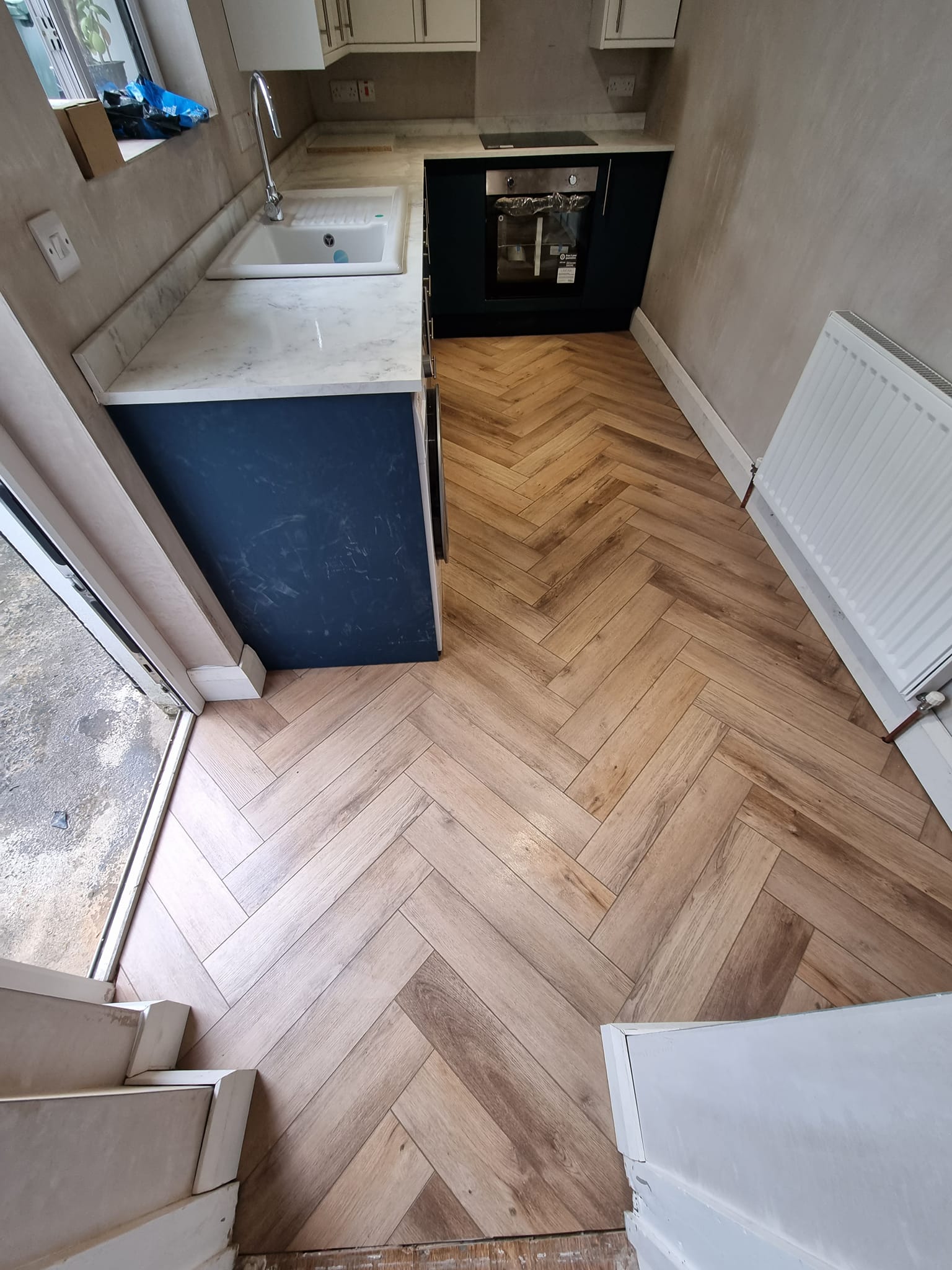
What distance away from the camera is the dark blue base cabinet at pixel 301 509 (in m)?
1.19

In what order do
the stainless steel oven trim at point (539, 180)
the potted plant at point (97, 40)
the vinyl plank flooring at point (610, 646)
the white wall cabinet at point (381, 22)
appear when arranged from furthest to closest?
the stainless steel oven trim at point (539, 180) → the white wall cabinet at point (381, 22) → the vinyl plank flooring at point (610, 646) → the potted plant at point (97, 40)

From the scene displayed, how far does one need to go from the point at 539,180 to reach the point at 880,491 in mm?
2335

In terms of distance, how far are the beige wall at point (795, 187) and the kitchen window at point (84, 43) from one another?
1.95 m

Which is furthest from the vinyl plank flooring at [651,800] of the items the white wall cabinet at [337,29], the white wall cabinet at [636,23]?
the white wall cabinet at [636,23]

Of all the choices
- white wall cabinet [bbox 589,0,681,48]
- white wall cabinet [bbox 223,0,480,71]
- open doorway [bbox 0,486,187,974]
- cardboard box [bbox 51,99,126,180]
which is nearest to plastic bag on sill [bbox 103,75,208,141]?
cardboard box [bbox 51,99,126,180]

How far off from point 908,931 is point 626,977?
646mm

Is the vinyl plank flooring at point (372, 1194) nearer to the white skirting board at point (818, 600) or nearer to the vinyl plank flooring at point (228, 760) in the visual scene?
the vinyl plank flooring at point (228, 760)

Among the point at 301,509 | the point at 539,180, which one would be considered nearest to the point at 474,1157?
the point at 301,509

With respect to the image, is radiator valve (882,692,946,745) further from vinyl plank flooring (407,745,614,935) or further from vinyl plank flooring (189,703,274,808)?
vinyl plank flooring (189,703,274,808)

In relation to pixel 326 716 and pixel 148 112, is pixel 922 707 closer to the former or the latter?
pixel 326 716

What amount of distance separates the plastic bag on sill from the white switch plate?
0.53 m

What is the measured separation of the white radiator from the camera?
1321 mm

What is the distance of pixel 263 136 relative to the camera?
1.80 m

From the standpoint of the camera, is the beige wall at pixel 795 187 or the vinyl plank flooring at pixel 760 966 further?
the beige wall at pixel 795 187
